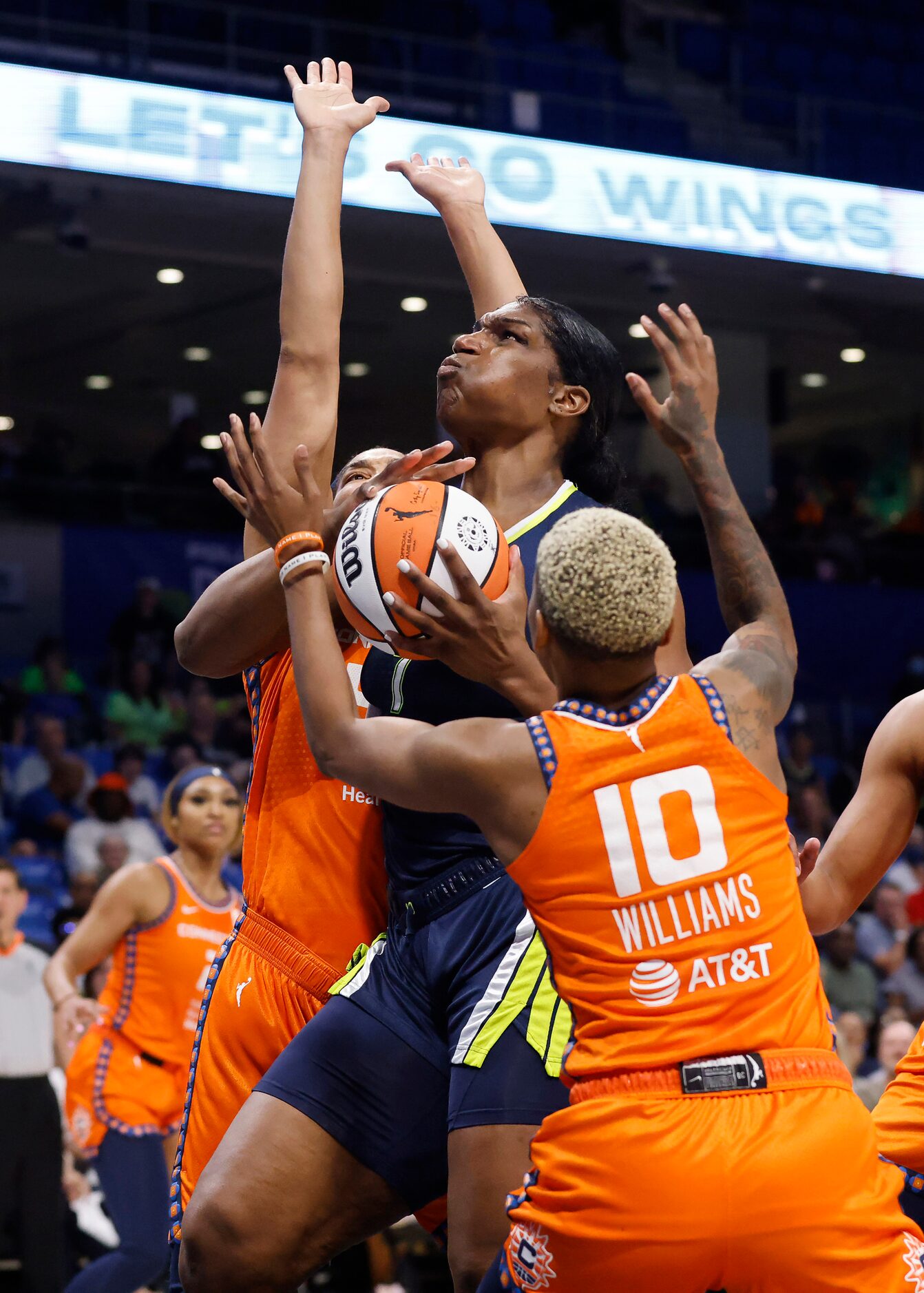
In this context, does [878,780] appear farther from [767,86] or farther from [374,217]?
[767,86]

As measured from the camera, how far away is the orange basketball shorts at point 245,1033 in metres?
3.40

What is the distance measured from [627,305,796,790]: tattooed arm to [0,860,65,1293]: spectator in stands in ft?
17.8

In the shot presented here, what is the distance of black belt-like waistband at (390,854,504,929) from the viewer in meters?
3.10

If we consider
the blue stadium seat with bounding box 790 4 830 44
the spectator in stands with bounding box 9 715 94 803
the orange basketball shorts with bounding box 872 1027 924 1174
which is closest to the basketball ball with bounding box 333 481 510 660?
the orange basketball shorts with bounding box 872 1027 924 1174

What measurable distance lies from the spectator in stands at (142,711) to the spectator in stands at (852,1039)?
645 centimetres

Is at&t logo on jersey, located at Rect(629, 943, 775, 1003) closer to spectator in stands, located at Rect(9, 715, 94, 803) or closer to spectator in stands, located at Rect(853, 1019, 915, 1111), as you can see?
spectator in stands, located at Rect(853, 1019, 915, 1111)

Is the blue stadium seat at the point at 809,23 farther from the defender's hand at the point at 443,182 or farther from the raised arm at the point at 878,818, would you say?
the raised arm at the point at 878,818

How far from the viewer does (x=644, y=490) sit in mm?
16844

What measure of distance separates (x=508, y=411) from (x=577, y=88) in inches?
533

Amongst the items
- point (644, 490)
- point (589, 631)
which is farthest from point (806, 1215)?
point (644, 490)

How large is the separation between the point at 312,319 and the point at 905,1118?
78.0 inches

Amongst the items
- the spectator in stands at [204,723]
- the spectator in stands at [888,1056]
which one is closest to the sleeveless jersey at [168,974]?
the spectator in stands at [888,1056]

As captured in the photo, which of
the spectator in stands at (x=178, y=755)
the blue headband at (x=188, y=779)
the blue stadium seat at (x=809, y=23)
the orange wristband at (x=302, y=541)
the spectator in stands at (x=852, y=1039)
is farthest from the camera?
the blue stadium seat at (x=809, y=23)

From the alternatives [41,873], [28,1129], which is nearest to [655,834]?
[28,1129]
